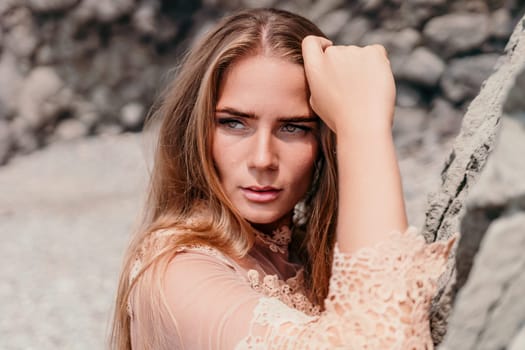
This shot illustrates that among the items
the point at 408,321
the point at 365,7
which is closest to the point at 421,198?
the point at 365,7

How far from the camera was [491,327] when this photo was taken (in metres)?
0.91

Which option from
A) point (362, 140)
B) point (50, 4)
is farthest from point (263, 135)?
point (50, 4)

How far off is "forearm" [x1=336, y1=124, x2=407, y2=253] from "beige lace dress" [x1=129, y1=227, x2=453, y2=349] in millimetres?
24

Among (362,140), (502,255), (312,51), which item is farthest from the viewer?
(312,51)

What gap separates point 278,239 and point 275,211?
24 centimetres

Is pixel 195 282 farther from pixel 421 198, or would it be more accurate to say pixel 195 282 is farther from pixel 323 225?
pixel 421 198

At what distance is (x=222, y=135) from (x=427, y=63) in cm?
629

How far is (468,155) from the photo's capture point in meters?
1.60

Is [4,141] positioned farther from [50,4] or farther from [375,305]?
[375,305]

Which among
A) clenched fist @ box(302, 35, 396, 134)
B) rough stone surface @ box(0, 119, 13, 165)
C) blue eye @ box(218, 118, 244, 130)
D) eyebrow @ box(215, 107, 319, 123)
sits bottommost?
rough stone surface @ box(0, 119, 13, 165)

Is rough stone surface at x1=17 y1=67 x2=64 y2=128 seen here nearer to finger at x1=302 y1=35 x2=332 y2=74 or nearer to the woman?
the woman

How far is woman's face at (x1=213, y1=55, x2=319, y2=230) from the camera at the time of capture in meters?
1.61

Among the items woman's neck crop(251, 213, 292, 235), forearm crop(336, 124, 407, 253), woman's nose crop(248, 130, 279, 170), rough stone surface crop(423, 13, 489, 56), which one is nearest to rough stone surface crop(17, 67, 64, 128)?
rough stone surface crop(423, 13, 489, 56)

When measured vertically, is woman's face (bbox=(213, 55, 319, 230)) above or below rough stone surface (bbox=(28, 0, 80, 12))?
above
